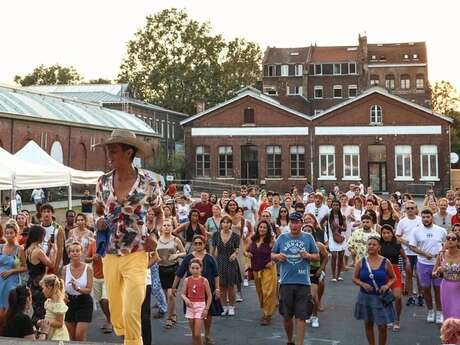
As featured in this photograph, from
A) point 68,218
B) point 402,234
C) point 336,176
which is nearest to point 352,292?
point 402,234

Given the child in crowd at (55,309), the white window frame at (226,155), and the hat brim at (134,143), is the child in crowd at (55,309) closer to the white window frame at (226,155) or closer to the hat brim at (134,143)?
the hat brim at (134,143)

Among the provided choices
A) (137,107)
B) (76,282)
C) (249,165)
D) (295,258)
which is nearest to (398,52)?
(137,107)

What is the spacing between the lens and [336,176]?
50906 millimetres

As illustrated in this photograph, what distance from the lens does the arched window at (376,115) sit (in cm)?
5000

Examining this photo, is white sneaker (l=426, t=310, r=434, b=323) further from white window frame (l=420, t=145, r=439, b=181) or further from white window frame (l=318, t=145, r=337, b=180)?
white window frame (l=318, t=145, r=337, b=180)

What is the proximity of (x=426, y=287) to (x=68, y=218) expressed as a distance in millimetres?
7010

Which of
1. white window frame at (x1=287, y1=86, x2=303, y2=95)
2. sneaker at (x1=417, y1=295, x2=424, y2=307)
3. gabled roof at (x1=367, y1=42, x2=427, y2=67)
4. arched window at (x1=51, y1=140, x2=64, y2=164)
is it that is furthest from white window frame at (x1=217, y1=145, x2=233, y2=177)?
sneaker at (x1=417, y1=295, x2=424, y2=307)

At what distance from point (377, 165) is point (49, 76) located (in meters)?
58.4

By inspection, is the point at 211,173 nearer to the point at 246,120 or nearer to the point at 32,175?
the point at 246,120

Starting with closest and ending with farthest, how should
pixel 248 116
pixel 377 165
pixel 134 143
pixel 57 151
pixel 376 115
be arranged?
1. pixel 134 143
2. pixel 57 151
3. pixel 376 115
4. pixel 377 165
5. pixel 248 116

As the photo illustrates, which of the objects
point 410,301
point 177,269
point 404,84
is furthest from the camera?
point 404,84

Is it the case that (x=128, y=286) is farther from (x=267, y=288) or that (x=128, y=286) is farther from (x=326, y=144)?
(x=326, y=144)

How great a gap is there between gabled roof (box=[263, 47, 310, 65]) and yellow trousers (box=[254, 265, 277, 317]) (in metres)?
72.5

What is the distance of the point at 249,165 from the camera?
2082 inches
